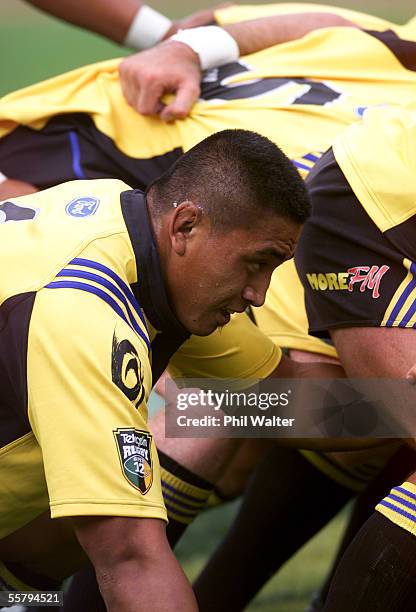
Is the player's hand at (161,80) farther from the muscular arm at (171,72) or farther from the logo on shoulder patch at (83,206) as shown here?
the logo on shoulder patch at (83,206)

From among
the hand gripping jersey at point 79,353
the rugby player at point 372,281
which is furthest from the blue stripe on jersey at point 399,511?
the hand gripping jersey at point 79,353

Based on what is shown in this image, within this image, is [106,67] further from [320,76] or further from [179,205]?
[179,205]

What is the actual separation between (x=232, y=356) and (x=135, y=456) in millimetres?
547

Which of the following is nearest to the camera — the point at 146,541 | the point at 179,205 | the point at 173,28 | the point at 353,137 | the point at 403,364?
the point at 146,541

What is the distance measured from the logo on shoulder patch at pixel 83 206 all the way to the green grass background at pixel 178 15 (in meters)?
1.34

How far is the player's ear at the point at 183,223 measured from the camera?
176 centimetres

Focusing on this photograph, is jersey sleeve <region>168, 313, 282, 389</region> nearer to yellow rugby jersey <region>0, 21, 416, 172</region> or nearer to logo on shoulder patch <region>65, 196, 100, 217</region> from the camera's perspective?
logo on shoulder patch <region>65, 196, 100, 217</region>

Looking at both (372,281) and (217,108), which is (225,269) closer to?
(372,281)

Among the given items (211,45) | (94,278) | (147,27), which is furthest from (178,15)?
(94,278)

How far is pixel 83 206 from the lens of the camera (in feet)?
6.12

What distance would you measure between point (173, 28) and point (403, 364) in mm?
1464

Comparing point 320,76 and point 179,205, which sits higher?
point 179,205

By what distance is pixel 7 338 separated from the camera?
165 centimetres

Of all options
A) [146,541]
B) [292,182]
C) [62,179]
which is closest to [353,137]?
[292,182]
